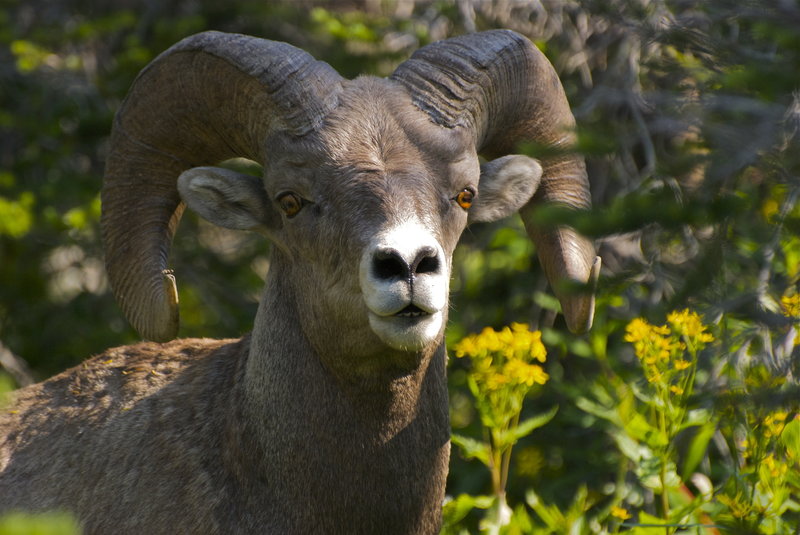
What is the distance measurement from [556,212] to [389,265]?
1.45 metres

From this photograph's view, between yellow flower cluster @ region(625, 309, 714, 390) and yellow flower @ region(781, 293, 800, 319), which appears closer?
yellow flower @ region(781, 293, 800, 319)

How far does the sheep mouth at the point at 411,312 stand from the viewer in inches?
193

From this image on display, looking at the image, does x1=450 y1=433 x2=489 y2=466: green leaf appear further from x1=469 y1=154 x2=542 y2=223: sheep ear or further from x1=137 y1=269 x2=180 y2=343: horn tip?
x1=137 y1=269 x2=180 y2=343: horn tip

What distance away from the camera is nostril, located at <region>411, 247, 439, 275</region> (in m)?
4.76

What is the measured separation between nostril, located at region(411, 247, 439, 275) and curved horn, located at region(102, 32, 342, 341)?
1.13 m

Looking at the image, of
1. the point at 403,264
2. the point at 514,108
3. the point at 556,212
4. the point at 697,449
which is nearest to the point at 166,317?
the point at 403,264

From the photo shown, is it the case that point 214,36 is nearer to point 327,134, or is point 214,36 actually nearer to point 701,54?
point 327,134

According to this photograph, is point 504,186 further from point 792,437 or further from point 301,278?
point 792,437

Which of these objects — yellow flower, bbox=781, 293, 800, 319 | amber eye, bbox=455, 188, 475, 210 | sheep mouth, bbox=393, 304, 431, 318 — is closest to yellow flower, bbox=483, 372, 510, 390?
amber eye, bbox=455, 188, 475, 210

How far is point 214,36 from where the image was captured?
234 inches

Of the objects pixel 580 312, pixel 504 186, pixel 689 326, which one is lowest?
pixel 580 312

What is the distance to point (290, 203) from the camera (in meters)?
5.63

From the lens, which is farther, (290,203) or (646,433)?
(646,433)

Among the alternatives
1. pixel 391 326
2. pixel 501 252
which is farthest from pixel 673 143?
pixel 391 326
